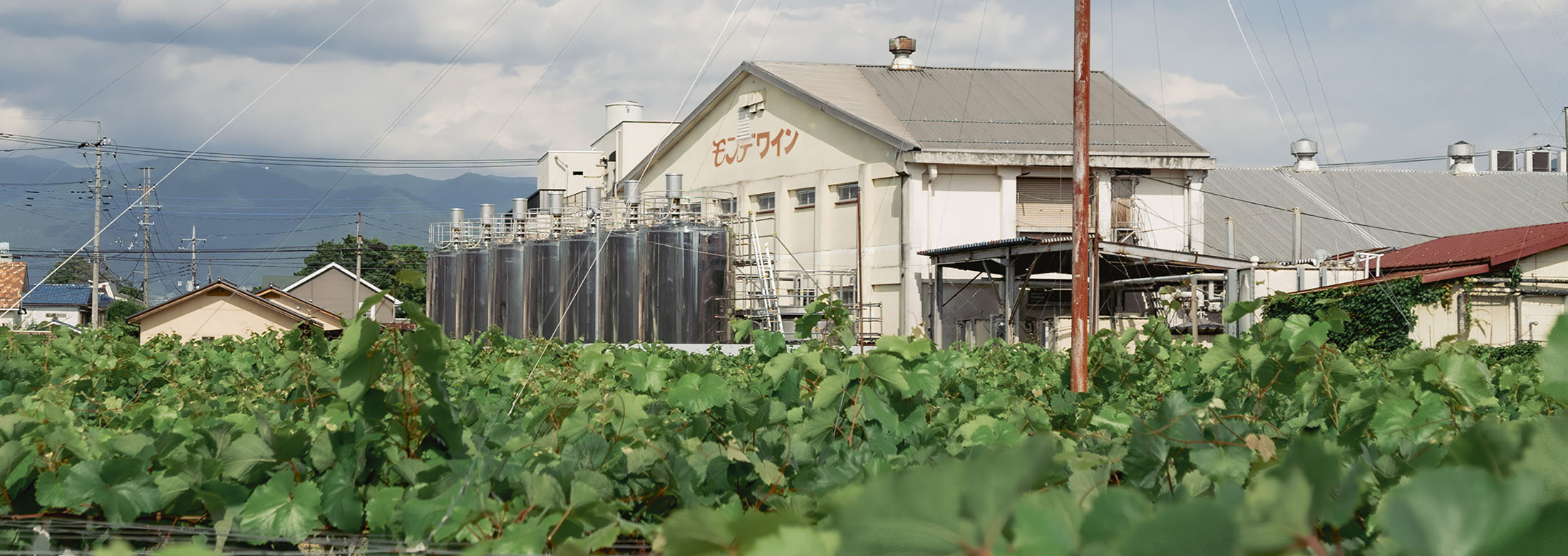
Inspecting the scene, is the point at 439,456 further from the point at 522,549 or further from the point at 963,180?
the point at 963,180

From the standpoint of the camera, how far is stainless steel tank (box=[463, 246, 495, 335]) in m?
30.6

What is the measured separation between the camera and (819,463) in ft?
8.36

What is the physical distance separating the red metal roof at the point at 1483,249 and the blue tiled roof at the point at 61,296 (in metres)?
73.0

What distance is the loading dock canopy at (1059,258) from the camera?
23578mm

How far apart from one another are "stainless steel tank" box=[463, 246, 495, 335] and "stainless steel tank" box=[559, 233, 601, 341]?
4.00 metres

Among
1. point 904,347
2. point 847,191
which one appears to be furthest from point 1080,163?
point 847,191

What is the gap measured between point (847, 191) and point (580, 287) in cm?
794

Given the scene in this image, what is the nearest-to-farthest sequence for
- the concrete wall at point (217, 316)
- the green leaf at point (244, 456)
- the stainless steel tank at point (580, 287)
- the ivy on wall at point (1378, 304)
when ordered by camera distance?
the green leaf at point (244, 456) < the ivy on wall at point (1378, 304) < the stainless steel tank at point (580, 287) < the concrete wall at point (217, 316)

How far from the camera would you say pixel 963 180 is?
29.4 m

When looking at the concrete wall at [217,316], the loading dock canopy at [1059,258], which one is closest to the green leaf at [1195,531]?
the loading dock canopy at [1059,258]

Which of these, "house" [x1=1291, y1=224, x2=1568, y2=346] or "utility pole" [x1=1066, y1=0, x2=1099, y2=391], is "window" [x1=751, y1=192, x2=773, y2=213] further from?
"utility pole" [x1=1066, y1=0, x2=1099, y2=391]

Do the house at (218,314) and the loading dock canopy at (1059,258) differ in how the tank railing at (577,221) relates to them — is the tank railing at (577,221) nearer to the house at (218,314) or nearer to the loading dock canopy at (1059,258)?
the loading dock canopy at (1059,258)

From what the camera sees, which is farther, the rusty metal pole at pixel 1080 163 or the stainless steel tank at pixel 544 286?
the stainless steel tank at pixel 544 286

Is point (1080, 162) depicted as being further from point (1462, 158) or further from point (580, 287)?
point (1462, 158)
